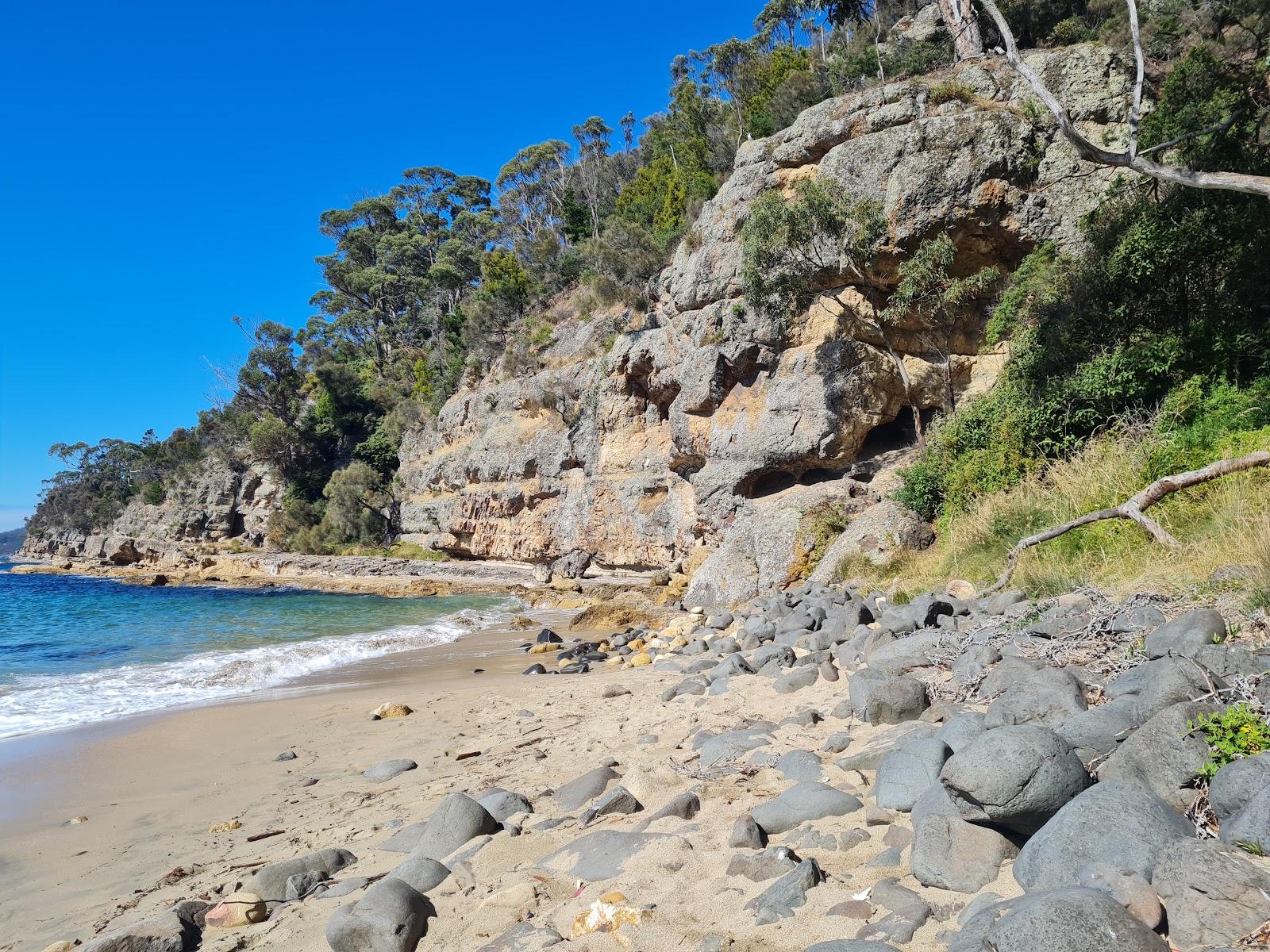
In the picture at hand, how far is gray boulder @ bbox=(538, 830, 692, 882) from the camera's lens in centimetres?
331

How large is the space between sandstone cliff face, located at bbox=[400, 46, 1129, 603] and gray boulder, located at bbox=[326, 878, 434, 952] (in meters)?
11.8

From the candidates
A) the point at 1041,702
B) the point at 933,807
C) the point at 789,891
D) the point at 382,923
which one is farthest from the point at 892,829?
the point at 382,923

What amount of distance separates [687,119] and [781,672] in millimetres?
36814

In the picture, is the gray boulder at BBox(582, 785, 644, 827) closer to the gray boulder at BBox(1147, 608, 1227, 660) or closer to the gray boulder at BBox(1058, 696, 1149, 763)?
the gray boulder at BBox(1058, 696, 1149, 763)

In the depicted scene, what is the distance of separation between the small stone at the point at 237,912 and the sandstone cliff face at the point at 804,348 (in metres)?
11.7

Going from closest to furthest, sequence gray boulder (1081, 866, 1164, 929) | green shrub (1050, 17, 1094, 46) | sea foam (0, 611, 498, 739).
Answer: gray boulder (1081, 866, 1164, 929), sea foam (0, 611, 498, 739), green shrub (1050, 17, 1094, 46)

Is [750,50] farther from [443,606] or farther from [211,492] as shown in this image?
[211,492]

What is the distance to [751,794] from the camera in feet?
12.6

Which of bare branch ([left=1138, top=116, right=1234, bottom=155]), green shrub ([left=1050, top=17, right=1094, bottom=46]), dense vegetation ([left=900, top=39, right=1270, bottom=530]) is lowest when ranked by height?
dense vegetation ([left=900, top=39, right=1270, bottom=530])

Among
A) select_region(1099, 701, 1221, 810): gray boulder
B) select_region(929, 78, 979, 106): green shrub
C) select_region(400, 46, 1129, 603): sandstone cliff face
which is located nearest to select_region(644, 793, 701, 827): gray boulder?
select_region(1099, 701, 1221, 810): gray boulder

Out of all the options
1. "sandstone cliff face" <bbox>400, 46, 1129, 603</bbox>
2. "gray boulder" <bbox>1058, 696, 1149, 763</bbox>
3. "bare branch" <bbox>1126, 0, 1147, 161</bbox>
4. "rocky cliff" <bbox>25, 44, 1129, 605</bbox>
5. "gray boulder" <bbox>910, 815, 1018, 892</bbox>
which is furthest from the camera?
"sandstone cliff face" <bbox>400, 46, 1129, 603</bbox>

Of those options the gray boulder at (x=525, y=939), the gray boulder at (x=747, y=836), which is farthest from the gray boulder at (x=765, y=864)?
the gray boulder at (x=525, y=939)

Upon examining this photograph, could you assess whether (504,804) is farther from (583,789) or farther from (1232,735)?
(1232,735)

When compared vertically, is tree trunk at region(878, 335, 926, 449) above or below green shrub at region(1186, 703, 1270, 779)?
A: above
